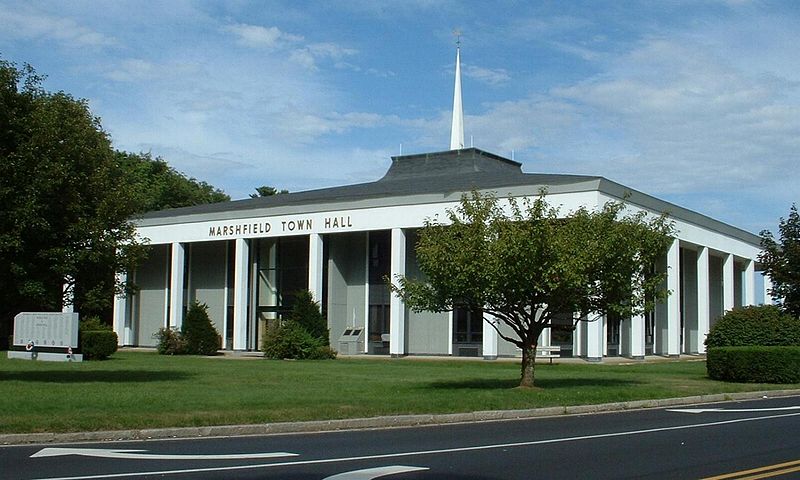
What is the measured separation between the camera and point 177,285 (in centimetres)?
5119

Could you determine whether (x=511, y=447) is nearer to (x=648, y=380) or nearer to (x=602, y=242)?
(x=602, y=242)

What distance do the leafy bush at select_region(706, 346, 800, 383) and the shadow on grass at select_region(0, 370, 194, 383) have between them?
16064 millimetres

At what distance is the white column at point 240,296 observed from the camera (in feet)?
159

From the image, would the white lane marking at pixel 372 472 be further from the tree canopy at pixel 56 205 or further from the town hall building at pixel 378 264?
the town hall building at pixel 378 264

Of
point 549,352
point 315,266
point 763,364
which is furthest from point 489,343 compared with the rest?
point 763,364

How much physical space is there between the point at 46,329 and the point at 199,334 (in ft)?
42.2

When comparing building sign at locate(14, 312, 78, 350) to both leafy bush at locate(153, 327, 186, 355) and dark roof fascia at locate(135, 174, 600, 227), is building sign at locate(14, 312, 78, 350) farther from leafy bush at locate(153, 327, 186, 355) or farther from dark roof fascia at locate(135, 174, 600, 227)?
dark roof fascia at locate(135, 174, 600, 227)

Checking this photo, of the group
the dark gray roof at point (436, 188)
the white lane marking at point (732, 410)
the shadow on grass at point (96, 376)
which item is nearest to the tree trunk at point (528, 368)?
the white lane marking at point (732, 410)

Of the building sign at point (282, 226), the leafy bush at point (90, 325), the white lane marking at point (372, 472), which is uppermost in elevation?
the building sign at point (282, 226)

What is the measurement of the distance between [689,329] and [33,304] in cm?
3766

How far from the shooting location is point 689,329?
51125 millimetres

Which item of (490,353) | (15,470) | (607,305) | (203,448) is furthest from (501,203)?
(15,470)

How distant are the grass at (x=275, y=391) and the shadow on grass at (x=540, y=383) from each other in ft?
0.09

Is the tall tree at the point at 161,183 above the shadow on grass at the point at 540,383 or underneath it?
above
